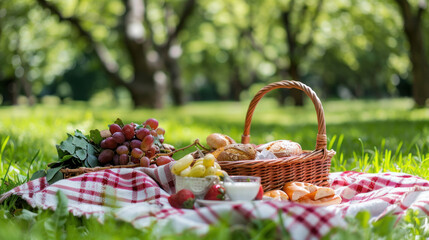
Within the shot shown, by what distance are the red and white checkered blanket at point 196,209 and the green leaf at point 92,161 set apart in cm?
30

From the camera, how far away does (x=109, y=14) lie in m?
18.7

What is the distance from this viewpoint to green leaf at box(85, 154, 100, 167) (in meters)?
3.21

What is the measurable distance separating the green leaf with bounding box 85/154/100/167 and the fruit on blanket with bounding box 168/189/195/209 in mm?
892

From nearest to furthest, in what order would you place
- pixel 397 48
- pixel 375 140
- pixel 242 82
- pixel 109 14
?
pixel 375 140 → pixel 109 14 → pixel 397 48 → pixel 242 82

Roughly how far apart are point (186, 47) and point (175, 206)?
80.6 feet

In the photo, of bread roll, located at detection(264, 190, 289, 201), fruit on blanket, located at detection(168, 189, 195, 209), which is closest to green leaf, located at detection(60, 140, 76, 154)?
fruit on blanket, located at detection(168, 189, 195, 209)

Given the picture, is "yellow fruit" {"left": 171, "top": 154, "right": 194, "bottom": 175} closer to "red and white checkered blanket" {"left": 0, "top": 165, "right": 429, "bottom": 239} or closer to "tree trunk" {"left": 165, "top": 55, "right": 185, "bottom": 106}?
"red and white checkered blanket" {"left": 0, "top": 165, "right": 429, "bottom": 239}

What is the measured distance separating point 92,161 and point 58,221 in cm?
100

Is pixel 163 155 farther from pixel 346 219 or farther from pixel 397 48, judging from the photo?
pixel 397 48

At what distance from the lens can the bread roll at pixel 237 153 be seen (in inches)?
119

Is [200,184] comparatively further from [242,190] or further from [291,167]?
[291,167]

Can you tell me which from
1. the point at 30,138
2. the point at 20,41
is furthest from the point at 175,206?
the point at 20,41

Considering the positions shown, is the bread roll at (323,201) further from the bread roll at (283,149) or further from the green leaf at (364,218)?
the green leaf at (364,218)

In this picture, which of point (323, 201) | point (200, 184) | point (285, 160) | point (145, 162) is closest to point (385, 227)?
point (323, 201)
